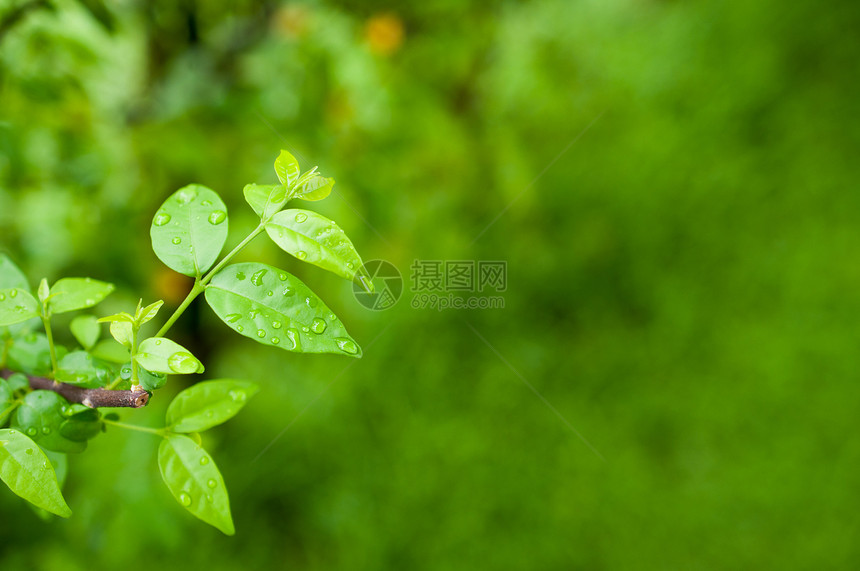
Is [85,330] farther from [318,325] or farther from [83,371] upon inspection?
[318,325]

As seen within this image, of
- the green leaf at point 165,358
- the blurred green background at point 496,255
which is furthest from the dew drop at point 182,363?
the blurred green background at point 496,255

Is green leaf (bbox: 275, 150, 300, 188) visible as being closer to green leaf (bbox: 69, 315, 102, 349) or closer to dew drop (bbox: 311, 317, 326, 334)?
dew drop (bbox: 311, 317, 326, 334)

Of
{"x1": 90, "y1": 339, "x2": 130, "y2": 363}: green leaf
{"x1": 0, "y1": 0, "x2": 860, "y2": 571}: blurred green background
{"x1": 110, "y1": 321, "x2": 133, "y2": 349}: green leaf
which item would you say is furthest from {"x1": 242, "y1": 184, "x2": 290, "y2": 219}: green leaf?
{"x1": 0, "y1": 0, "x2": 860, "y2": 571}: blurred green background

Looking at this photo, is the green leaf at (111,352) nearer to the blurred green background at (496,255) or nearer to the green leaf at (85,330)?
the green leaf at (85,330)

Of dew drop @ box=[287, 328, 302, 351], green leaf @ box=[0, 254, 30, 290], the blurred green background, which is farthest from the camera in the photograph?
the blurred green background

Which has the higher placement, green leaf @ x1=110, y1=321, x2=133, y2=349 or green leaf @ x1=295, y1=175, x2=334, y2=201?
green leaf @ x1=295, y1=175, x2=334, y2=201

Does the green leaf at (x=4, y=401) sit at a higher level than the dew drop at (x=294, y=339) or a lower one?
lower
